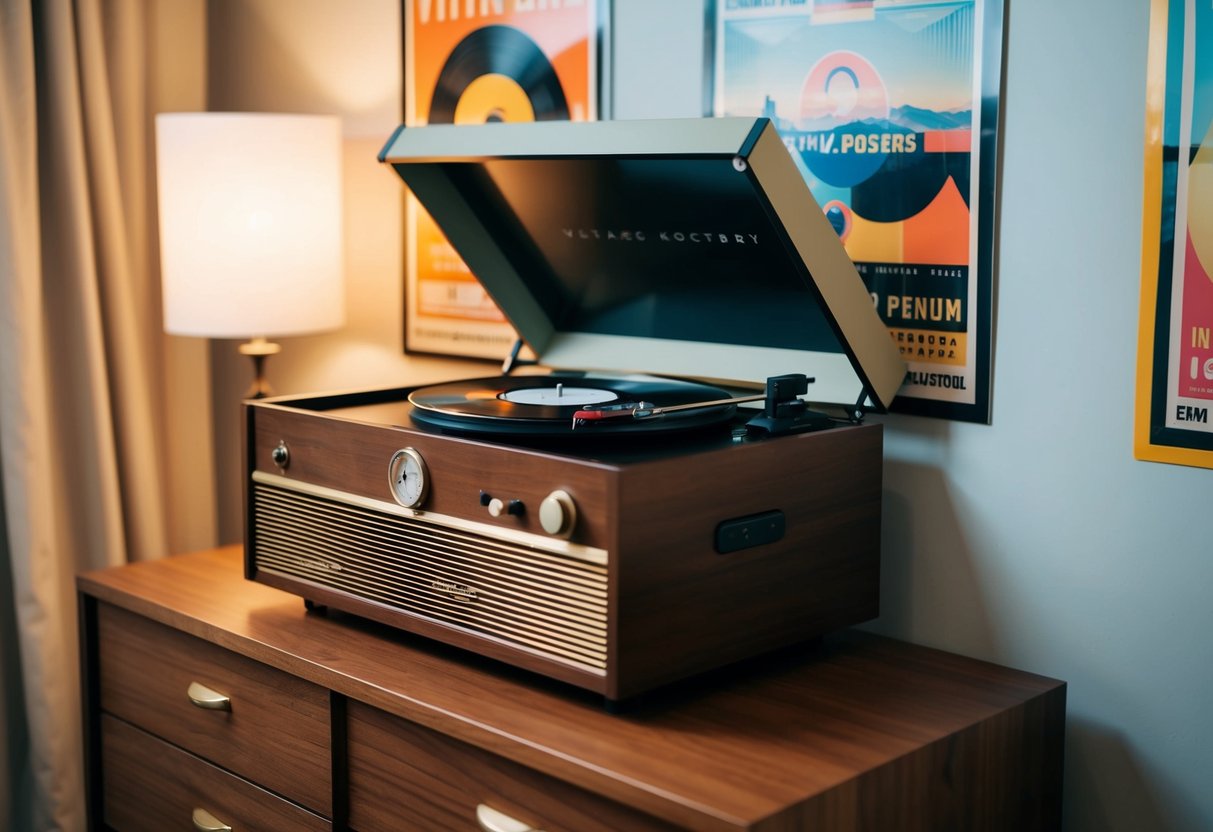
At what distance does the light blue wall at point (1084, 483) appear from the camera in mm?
1251

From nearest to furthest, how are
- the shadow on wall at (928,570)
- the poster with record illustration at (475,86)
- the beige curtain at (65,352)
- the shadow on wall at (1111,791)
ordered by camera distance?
the shadow on wall at (1111,791), the shadow on wall at (928,570), the poster with record illustration at (475,86), the beige curtain at (65,352)

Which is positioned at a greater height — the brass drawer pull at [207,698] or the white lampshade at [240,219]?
the white lampshade at [240,219]

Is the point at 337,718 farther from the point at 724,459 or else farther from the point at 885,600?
the point at 885,600

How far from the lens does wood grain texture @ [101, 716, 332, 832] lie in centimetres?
143

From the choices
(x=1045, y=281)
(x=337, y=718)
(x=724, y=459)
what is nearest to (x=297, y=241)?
(x=337, y=718)

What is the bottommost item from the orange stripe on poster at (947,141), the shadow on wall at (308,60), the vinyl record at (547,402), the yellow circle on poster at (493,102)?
the vinyl record at (547,402)

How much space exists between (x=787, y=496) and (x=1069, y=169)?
449mm

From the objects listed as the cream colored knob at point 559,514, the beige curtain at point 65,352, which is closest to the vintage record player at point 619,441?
the cream colored knob at point 559,514

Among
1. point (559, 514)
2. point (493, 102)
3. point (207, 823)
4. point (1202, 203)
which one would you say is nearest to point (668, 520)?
point (559, 514)

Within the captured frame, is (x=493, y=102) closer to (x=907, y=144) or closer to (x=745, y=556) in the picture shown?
(x=907, y=144)

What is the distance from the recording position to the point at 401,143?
1458 millimetres

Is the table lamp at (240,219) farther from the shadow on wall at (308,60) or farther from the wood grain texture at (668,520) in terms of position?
the wood grain texture at (668,520)

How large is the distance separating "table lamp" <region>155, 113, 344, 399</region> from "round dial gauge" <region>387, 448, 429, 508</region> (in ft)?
2.08

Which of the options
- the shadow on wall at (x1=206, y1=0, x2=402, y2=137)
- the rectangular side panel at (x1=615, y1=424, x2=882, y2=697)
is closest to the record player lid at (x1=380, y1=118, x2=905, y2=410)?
the rectangular side panel at (x1=615, y1=424, x2=882, y2=697)
